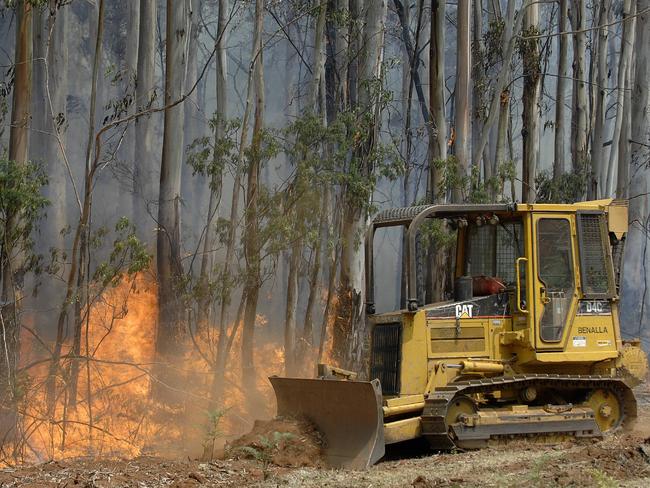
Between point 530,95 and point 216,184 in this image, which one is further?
point 530,95

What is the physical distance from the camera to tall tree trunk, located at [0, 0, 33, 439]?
1351 cm

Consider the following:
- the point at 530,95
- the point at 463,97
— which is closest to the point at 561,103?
the point at 530,95

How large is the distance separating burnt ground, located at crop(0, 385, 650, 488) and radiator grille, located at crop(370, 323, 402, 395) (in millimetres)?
888

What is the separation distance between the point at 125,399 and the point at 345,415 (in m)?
6.99

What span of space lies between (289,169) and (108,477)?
2717cm

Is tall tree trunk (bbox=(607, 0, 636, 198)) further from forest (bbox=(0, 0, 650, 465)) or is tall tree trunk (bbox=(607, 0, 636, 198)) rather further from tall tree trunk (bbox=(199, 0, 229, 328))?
tall tree trunk (bbox=(199, 0, 229, 328))

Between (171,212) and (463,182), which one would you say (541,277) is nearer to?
(463,182)

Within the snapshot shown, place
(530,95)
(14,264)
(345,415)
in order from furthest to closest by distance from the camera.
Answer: (530,95), (14,264), (345,415)

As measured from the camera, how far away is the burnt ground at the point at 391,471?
8.98 m

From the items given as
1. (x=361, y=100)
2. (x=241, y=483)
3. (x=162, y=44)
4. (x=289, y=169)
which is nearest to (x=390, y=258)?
(x=289, y=169)

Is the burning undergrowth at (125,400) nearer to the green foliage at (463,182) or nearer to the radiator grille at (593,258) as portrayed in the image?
the radiator grille at (593,258)

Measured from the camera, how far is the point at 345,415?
10820 mm

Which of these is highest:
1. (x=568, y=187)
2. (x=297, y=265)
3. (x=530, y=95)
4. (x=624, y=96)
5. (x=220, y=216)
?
(x=624, y=96)

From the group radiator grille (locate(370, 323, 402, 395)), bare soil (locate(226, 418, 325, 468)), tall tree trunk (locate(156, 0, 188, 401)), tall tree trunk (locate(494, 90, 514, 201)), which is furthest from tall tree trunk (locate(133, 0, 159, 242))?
bare soil (locate(226, 418, 325, 468))
